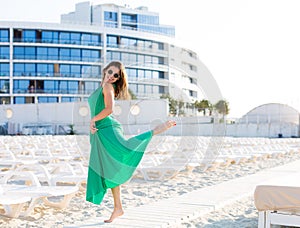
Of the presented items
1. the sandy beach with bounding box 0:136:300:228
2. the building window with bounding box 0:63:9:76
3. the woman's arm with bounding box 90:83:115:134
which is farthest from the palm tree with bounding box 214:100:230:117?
the woman's arm with bounding box 90:83:115:134

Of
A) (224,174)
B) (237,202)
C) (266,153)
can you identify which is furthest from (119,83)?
(266,153)

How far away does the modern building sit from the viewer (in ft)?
165

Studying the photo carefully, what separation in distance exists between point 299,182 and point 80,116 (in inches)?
1384

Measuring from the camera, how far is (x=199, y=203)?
19.2 feet

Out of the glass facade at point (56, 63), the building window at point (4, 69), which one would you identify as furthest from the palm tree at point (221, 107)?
the building window at point (4, 69)

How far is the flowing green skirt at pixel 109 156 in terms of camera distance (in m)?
4.23

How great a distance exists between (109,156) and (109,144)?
4.2 inches

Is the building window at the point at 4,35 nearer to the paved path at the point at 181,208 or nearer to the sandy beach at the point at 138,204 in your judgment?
the sandy beach at the point at 138,204

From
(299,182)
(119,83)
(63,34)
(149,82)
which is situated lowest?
(299,182)

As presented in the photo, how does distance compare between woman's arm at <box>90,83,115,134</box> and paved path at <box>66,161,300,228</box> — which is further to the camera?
paved path at <box>66,161,300,228</box>

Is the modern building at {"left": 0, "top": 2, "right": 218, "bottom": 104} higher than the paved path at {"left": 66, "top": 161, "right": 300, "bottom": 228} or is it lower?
higher

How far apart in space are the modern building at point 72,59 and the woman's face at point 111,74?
44.2 m

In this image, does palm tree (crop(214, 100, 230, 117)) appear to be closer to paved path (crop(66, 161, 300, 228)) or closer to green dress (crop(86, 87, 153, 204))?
paved path (crop(66, 161, 300, 228))

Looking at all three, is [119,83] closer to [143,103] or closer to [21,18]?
[143,103]
